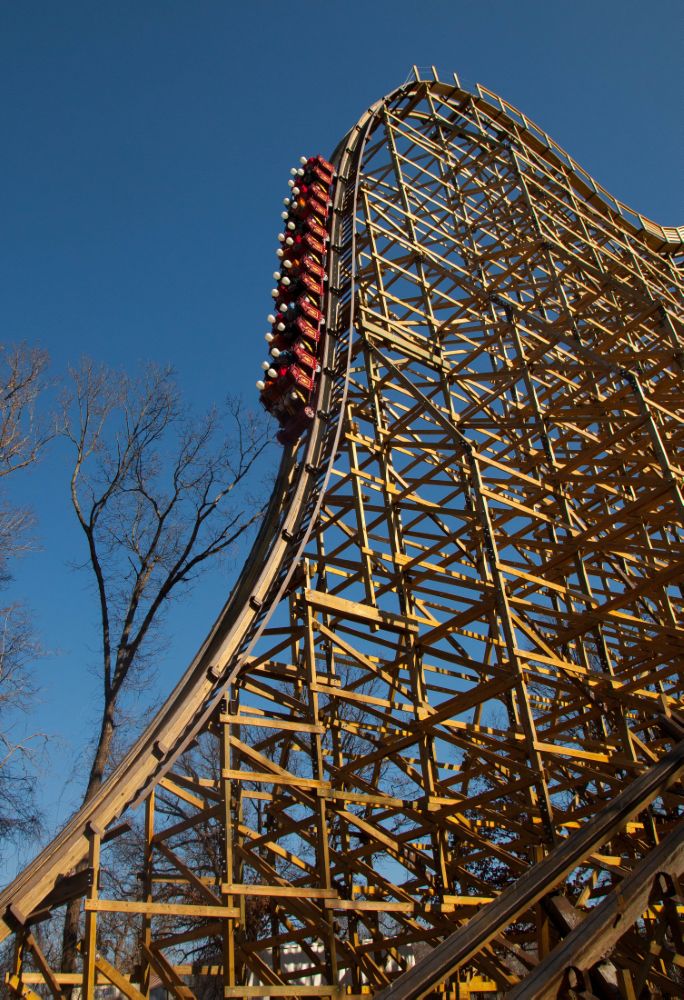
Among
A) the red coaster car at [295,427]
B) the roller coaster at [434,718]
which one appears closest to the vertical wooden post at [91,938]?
the roller coaster at [434,718]

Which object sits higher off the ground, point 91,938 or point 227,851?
point 227,851

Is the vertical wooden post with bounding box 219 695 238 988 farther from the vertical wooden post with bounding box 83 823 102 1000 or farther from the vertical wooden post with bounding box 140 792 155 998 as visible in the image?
the vertical wooden post with bounding box 83 823 102 1000

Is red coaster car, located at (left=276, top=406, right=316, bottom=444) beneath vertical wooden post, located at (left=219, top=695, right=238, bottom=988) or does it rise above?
above

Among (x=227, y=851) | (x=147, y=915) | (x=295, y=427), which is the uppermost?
(x=295, y=427)

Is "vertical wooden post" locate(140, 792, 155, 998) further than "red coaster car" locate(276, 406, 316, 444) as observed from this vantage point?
No

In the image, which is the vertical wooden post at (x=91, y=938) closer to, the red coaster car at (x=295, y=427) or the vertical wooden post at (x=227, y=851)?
the vertical wooden post at (x=227, y=851)

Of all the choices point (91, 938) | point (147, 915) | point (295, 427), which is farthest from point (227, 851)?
point (295, 427)

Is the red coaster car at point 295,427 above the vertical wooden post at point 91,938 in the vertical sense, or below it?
above

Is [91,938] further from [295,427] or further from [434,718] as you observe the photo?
[295,427]

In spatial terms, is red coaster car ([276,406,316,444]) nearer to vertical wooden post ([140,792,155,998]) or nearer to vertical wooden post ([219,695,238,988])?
vertical wooden post ([219,695,238,988])

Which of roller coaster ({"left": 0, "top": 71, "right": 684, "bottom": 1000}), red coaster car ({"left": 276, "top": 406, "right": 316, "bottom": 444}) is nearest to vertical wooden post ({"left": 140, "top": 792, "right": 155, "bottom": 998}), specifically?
roller coaster ({"left": 0, "top": 71, "right": 684, "bottom": 1000})

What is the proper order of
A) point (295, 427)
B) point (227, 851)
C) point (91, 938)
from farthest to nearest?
1. point (295, 427)
2. point (227, 851)
3. point (91, 938)

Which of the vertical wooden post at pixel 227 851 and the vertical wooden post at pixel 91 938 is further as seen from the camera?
the vertical wooden post at pixel 227 851

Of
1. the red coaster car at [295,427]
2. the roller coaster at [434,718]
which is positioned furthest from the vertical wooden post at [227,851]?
the red coaster car at [295,427]
